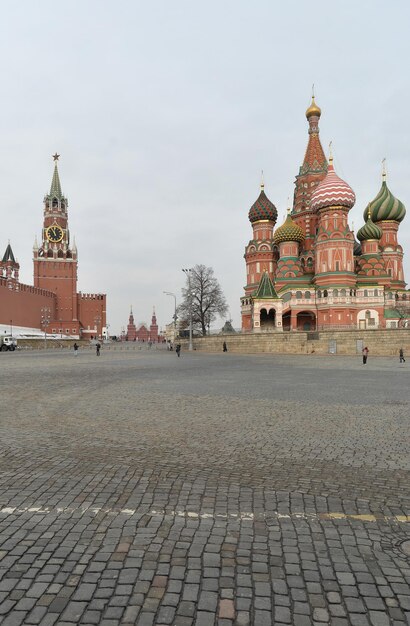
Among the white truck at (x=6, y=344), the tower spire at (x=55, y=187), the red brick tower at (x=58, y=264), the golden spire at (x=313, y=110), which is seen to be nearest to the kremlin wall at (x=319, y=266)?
the golden spire at (x=313, y=110)

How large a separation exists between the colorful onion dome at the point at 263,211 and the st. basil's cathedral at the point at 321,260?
0.46 ft

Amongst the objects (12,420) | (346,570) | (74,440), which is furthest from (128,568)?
(12,420)

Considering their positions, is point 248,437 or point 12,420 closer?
point 248,437

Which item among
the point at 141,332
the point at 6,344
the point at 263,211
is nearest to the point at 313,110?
the point at 263,211

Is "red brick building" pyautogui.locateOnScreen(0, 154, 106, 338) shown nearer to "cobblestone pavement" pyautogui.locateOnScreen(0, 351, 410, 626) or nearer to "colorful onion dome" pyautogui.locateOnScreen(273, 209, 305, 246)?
"colorful onion dome" pyautogui.locateOnScreen(273, 209, 305, 246)

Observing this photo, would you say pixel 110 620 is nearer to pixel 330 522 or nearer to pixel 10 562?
pixel 10 562

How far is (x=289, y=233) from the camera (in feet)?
172

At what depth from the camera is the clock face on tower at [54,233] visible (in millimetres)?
99350

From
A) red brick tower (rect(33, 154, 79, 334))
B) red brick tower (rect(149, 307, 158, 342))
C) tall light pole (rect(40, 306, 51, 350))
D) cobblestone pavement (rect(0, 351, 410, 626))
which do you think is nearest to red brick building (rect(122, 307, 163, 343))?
red brick tower (rect(149, 307, 158, 342))

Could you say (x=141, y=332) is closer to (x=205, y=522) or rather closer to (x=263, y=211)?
(x=263, y=211)

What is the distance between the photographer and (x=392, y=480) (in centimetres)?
457

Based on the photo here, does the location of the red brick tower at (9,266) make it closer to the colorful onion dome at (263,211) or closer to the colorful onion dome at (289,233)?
the colorful onion dome at (263,211)

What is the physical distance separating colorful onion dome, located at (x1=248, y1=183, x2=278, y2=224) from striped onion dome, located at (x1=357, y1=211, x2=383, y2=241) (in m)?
12.2

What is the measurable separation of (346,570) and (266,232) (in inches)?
2234
